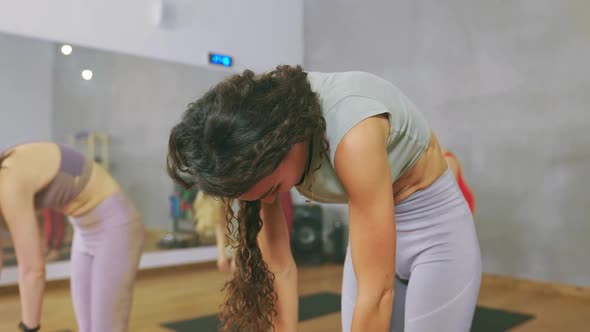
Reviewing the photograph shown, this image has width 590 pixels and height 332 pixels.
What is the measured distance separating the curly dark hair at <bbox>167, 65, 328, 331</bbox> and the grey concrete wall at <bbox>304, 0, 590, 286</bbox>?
10.6ft

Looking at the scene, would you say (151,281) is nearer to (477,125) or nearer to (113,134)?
(113,134)

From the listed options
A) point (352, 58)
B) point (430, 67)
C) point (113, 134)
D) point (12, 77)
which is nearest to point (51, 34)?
point (12, 77)

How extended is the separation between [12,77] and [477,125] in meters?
3.46

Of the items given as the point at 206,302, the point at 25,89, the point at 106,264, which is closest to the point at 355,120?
the point at 106,264

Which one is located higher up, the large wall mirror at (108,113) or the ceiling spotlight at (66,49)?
the ceiling spotlight at (66,49)

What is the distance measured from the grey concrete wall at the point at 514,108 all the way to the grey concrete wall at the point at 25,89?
113 inches

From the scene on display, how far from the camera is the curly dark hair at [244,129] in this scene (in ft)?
2.55

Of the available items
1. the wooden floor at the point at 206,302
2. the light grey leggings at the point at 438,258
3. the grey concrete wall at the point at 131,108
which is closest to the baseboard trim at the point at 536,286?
the wooden floor at the point at 206,302

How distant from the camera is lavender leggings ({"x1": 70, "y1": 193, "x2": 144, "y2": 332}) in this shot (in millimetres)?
1577

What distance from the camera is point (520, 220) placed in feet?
12.4

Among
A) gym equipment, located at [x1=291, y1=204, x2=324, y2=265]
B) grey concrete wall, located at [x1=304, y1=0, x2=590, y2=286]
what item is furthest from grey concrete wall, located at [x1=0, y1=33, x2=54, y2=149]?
grey concrete wall, located at [x1=304, y1=0, x2=590, y2=286]

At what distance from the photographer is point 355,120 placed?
0.83m

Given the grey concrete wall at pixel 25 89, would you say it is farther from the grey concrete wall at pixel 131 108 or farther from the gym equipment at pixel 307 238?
the gym equipment at pixel 307 238

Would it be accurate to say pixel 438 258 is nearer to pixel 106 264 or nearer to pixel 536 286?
pixel 106 264
